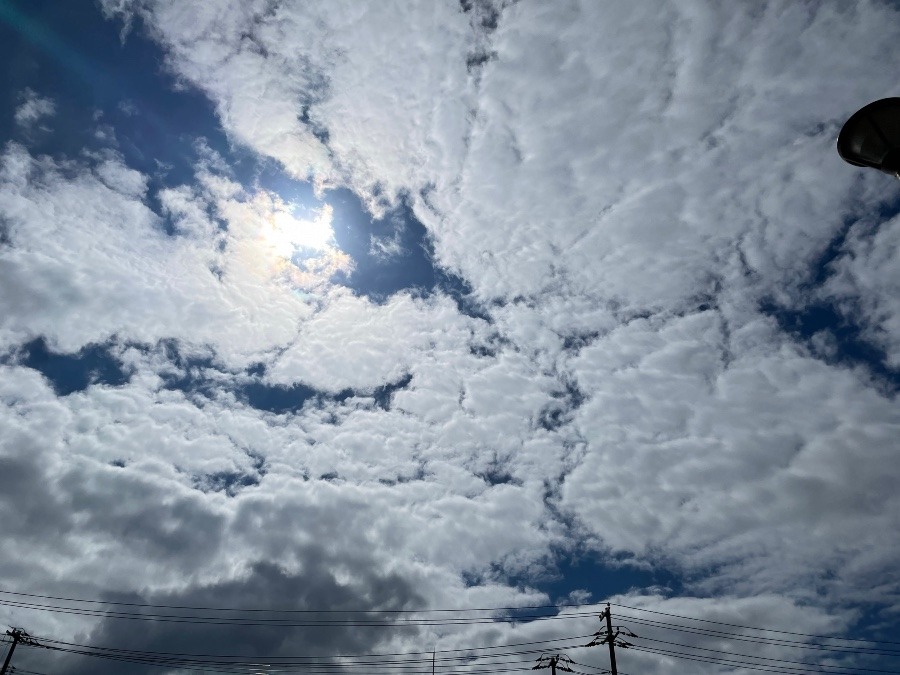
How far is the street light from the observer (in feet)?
15.4

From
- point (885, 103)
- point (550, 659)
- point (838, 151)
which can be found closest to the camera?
point (885, 103)

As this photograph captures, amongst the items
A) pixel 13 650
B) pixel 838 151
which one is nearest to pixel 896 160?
pixel 838 151

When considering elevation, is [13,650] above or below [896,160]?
below

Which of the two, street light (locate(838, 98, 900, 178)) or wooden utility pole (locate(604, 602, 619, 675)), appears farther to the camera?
wooden utility pole (locate(604, 602, 619, 675))

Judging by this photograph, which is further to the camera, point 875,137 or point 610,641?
point 610,641

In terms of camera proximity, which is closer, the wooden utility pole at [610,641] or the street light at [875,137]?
the street light at [875,137]

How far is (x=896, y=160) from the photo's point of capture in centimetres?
482

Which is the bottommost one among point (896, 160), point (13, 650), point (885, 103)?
point (13, 650)

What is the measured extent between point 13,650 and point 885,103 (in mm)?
55712

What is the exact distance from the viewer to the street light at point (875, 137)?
184 inches

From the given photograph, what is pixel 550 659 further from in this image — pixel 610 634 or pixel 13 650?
pixel 13 650

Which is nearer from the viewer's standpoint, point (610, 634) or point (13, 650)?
point (610, 634)

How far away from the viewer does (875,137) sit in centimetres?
482

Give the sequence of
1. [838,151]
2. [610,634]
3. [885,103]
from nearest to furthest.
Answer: [885,103], [838,151], [610,634]
